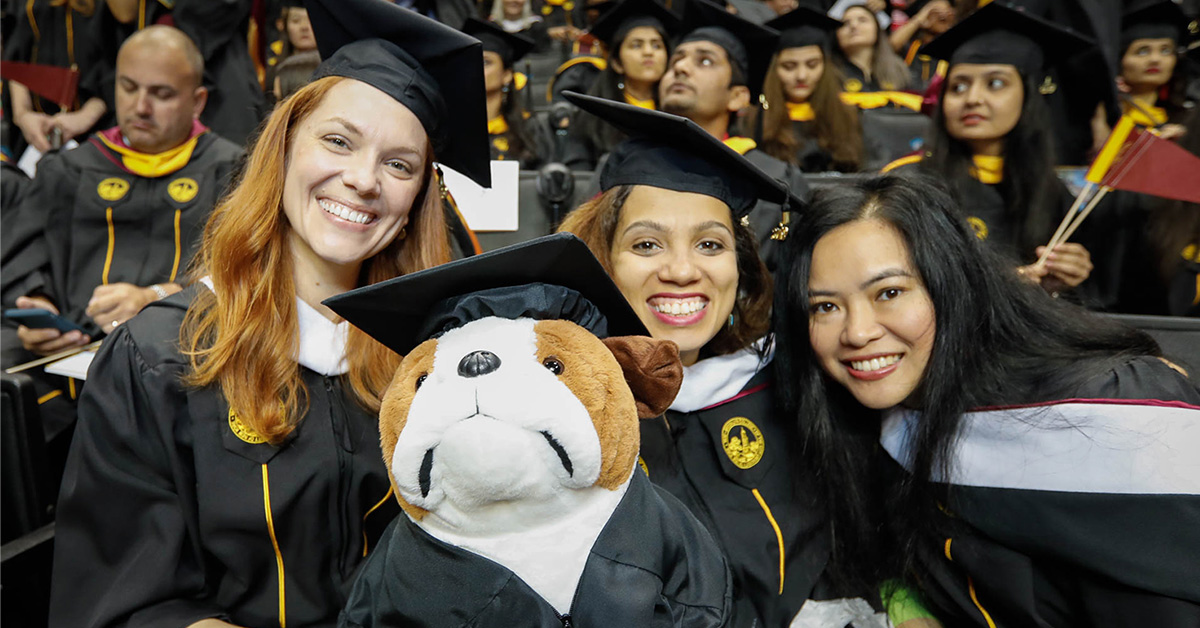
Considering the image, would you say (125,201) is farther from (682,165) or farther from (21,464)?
(682,165)

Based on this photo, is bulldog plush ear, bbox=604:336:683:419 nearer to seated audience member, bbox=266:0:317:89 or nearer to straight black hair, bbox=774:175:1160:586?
straight black hair, bbox=774:175:1160:586

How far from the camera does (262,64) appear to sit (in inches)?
235

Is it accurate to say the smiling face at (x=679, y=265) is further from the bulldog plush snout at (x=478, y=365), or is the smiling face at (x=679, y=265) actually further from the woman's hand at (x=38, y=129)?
the woman's hand at (x=38, y=129)

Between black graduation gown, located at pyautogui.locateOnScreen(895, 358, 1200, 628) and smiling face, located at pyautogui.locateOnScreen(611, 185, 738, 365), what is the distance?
0.65m

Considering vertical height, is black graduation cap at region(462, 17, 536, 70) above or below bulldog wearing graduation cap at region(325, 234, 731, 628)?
above

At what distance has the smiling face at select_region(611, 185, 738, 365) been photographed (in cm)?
202

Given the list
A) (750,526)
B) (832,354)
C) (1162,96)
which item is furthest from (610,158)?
(1162,96)

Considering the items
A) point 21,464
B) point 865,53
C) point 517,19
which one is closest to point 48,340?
point 21,464

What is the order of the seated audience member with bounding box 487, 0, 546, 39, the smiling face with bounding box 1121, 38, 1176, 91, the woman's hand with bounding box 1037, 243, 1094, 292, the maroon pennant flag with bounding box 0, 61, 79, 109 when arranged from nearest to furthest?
the woman's hand with bounding box 1037, 243, 1094, 292, the maroon pennant flag with bounding box 0, 61, 79, 109, the smiling face with bounding box 1121, 38, 1176, 91, the seated audience member with bounding box 487, 0, 546, 39

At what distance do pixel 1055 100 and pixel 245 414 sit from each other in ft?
15.9

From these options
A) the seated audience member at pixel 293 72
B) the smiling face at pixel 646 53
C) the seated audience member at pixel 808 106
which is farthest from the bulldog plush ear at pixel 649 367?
the smiling face at pixel 646 53

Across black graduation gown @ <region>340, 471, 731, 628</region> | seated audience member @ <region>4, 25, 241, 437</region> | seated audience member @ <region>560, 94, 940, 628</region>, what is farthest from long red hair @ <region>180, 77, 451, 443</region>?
seated audience member @ <region>4, 25, 241, 437</region>

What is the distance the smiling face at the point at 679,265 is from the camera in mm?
2018

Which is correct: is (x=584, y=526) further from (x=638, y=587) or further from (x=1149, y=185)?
(x=1149, y=185)
